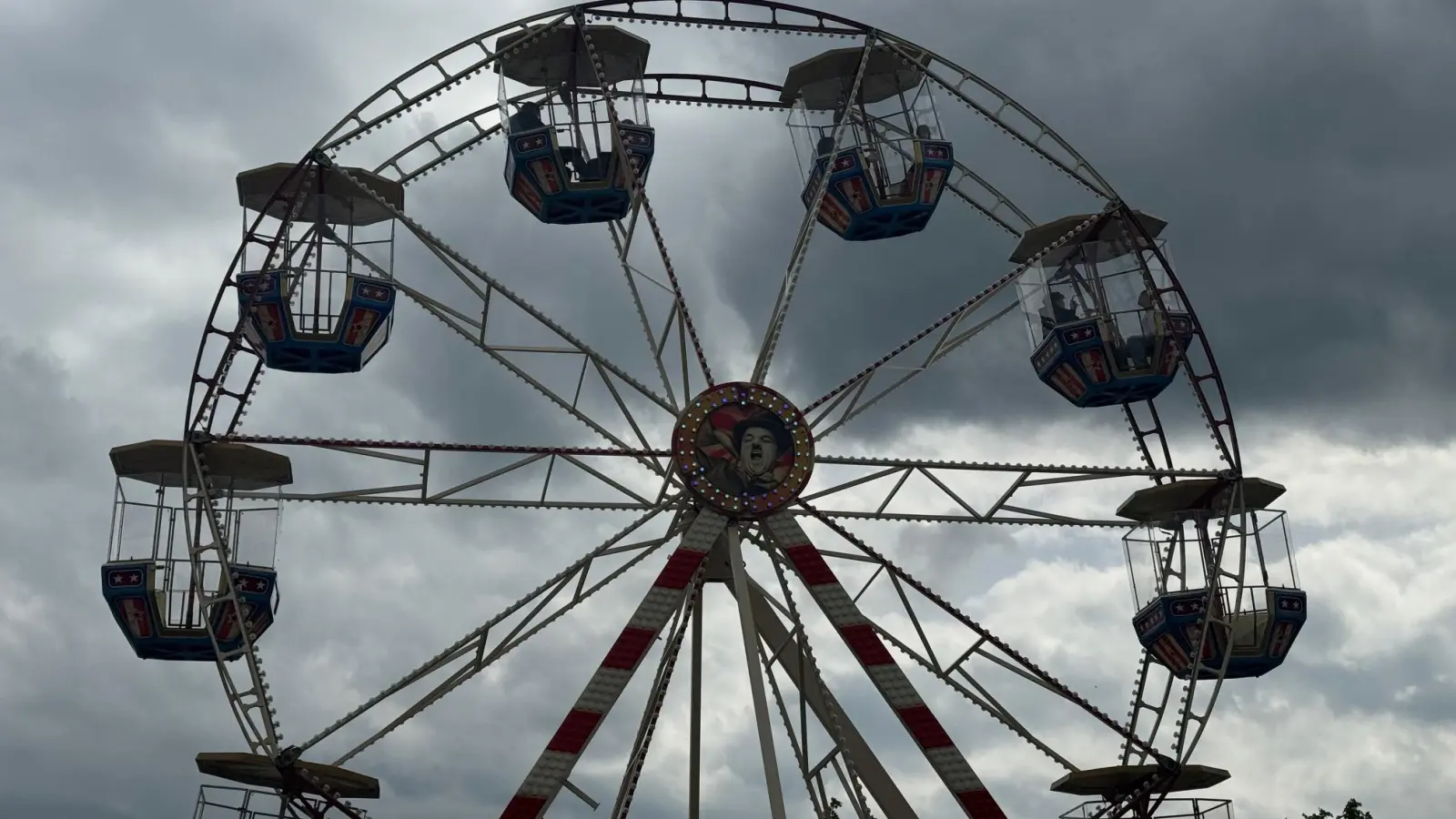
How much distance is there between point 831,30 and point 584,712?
25.9ft

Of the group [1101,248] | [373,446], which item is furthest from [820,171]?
[373,446]

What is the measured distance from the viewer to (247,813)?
1731 cm

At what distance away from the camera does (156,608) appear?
60.6 ft

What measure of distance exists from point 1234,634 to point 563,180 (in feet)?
25.4

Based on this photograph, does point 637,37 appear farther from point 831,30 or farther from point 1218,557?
point 1218,557

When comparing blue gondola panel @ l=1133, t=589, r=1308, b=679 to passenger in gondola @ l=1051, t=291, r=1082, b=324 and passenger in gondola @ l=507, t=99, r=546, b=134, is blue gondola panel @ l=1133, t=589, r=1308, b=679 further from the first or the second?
passenger in gondola @ l=507, t=99, r=546, b=134

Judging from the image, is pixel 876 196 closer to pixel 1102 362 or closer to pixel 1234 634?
pixel 1102 362

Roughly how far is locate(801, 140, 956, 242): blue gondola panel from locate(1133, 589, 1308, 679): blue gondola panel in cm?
456

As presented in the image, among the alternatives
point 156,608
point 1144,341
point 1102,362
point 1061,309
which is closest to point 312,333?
point 156,608

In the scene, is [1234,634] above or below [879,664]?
above

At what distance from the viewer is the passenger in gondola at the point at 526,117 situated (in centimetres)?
2088

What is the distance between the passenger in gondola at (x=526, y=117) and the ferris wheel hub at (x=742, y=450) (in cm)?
413

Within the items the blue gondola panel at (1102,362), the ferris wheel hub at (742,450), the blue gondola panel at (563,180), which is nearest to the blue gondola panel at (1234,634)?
the blue gondola panel at (1102,362)

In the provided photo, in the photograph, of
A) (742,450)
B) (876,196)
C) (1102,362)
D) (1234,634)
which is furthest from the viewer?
(876,196)
